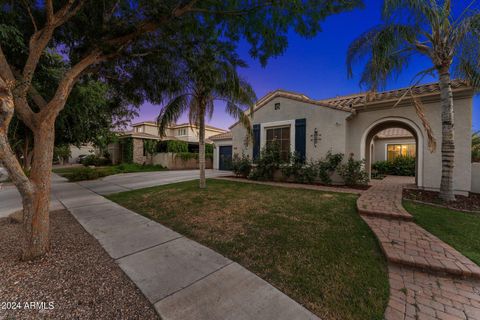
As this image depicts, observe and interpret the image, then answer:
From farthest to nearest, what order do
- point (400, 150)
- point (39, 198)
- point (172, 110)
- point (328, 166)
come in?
point (400, 150) < point (328, 166) < point (172, 110) < point (39, 198)

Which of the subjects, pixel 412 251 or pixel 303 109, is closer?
pixel 412 251

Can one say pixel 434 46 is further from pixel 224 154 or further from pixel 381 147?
pixel 224 154

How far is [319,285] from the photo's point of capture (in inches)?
90.9

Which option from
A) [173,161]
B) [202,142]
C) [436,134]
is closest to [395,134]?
[436,134]

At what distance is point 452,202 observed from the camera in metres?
5.46

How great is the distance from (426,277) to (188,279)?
327 centimetres

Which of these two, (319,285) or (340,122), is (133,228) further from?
(340,122)

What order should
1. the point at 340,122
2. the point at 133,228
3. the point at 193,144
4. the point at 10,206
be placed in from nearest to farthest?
1. the point at 133,228
2. the point at 10,206
3. the point at 340,122
4. the point at 193,144

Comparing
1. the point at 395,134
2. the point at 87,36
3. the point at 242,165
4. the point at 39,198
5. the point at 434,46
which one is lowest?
the point at 39,198

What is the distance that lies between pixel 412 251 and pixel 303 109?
8.03 metres

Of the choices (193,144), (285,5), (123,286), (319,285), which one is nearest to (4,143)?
(123,286)

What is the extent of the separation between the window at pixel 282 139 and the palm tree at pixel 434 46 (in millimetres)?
4775

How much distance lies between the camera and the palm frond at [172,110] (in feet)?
24.7

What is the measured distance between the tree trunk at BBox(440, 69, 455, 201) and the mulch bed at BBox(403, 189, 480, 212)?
0.25 m
